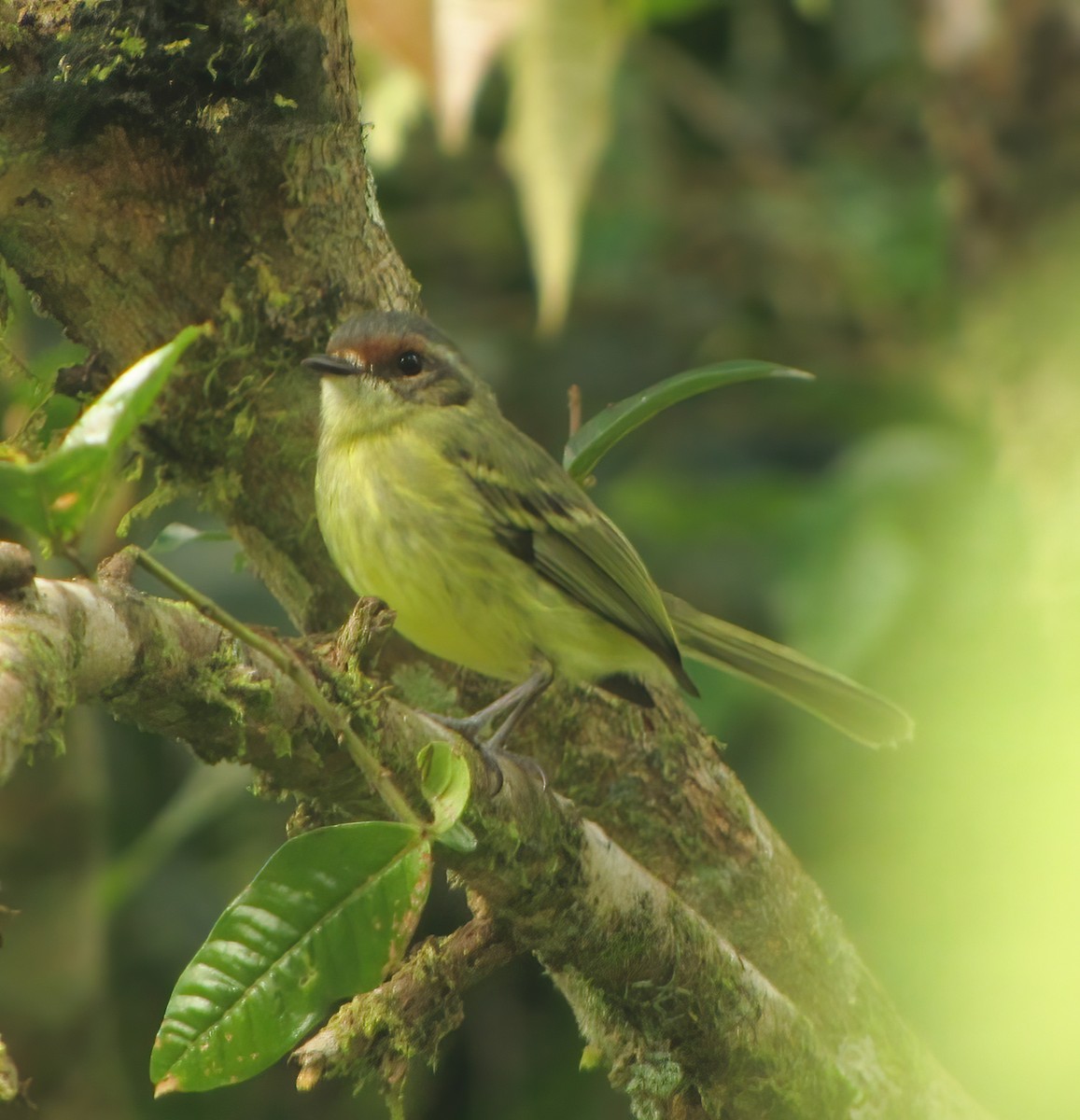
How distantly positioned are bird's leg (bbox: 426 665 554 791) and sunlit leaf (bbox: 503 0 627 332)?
112cm

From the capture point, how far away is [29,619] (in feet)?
4.96

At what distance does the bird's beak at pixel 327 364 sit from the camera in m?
2.57

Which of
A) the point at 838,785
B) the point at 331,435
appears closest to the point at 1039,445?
the point at 838,785

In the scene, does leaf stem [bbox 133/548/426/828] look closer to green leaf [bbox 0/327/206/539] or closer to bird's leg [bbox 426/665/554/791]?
green leaf [bbox 0/327/206/539]

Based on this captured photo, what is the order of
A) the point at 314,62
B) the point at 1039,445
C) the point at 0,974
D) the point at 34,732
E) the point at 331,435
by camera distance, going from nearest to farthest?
the point at 34,732 < the point at 314,62 < the point at 331,435 < the point at 0,974 < the point at 1039,445

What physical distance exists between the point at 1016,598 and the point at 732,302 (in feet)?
7.20

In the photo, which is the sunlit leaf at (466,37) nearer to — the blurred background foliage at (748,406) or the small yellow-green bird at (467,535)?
the blurred background foliage at (748,406)

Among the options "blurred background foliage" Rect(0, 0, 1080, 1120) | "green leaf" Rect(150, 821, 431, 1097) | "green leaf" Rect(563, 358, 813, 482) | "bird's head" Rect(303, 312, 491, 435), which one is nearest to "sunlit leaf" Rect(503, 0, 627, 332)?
"blurred background foliage" Rect(0, 0, 1080, 1120)

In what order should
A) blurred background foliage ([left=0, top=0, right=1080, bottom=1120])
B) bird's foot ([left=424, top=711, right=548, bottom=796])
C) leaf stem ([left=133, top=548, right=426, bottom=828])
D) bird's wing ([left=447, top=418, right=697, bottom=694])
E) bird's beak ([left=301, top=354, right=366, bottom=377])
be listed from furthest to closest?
blurred background foliage ([left=0, top=0, right=1080, bottom=1120])
bird's wing ([left=447, top=418, right=697, bottom=694])
bird's beak ([left=301, top=354, right=366, bottom=377])
bird's foot ([left=424, top=711, right=548, bottom=796])
leaf stem ([left=133, top=548, right=426, bottom=828])

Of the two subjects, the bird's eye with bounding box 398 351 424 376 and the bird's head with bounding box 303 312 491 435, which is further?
the bird's eye with bounding box 398 351 424 376

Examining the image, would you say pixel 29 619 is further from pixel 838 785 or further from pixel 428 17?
pixel 838 785

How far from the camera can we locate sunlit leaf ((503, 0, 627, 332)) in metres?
3.39

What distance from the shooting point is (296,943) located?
175cm

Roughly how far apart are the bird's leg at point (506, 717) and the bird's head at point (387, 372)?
618 millimetres
